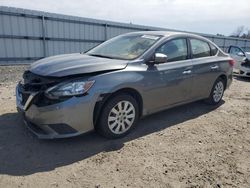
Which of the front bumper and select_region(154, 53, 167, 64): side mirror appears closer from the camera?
the front bumper

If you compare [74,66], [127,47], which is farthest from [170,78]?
[74,66]

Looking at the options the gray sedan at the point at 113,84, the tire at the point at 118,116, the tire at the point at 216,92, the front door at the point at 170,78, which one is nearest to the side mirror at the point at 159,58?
the gray sedan at the point at 113,84

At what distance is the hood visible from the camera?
3451 mm

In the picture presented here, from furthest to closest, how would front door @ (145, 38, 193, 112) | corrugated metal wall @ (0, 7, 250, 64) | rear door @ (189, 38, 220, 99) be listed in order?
corrugated metal wall @ (0, 7, 250, 64) → rear door @ (189, 38, 220, 99) → front door @ (145, 38, 193, 112)

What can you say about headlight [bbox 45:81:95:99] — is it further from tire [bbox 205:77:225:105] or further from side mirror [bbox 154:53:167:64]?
tire [bbox 205:77:225:105]

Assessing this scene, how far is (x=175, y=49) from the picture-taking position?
4.70 m

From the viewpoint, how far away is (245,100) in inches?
264

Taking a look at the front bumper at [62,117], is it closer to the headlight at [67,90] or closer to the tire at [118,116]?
the headlight at [67,90]

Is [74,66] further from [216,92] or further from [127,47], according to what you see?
[216,92]

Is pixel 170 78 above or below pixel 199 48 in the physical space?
below

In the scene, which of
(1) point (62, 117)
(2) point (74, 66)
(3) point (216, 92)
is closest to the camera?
(1) point (62, 117)

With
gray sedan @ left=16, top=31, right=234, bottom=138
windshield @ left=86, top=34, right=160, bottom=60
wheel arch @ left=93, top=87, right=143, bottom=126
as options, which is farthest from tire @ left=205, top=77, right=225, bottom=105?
wheel arch @ left=93, top=87, right=143, bottom=126

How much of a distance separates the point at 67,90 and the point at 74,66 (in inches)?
16.7

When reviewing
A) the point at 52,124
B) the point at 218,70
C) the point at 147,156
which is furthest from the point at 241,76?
the point at 52,124
